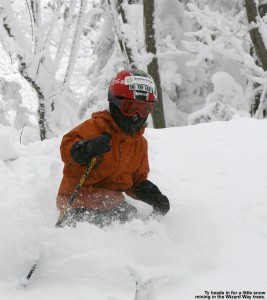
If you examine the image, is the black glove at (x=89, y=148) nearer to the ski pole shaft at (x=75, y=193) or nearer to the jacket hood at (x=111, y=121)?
the ski pole shaft at (x=75, y=193)

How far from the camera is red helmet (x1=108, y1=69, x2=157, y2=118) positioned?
3.96 meters

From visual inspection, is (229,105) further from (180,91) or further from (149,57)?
(180,91)

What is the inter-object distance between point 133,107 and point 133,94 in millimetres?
110

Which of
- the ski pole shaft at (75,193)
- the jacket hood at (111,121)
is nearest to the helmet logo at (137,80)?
the jacket hood at (111,121)

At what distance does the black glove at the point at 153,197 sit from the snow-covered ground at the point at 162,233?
0.12 meters

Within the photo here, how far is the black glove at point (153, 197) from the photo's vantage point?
439cm

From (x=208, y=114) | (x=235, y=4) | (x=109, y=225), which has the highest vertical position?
(x=109, y=225)

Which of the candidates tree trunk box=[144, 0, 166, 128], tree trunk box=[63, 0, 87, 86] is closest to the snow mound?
tree trunk box=[63, 0, 87, 86]

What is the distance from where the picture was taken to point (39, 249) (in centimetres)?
319

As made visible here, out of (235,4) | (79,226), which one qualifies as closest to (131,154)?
(79,226)

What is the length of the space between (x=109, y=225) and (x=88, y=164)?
1.86ft

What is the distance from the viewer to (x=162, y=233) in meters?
3.76

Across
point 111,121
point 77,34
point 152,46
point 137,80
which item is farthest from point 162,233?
point 77,34

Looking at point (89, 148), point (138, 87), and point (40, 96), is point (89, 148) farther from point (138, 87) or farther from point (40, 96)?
point (40, 96)
